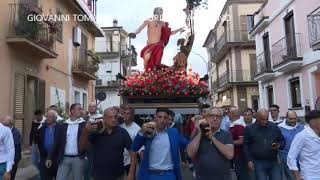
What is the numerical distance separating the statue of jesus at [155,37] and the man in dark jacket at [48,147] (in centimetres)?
510

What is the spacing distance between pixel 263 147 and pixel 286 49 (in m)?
13.4

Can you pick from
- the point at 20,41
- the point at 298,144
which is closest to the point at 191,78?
the point at 20,41

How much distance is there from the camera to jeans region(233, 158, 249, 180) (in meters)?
6.88

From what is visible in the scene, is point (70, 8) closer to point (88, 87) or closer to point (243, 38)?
point (88, 87)

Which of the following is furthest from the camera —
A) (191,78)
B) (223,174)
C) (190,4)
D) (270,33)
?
(270,33)

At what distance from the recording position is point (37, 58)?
14555 mm

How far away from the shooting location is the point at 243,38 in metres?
35.7

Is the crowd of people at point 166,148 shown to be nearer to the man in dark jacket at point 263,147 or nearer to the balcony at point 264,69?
the man in dark jacket at point 263,147

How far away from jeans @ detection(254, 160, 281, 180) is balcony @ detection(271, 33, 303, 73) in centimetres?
1184

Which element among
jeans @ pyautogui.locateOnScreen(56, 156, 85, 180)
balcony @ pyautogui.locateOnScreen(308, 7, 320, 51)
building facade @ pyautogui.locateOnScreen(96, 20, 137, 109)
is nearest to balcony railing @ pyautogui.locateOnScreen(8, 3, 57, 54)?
jeans @ pyautogui.locateOnScreen(56, 156, 85, 180)

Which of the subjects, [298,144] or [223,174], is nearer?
[223,174]

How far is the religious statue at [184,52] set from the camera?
1165 centimetres

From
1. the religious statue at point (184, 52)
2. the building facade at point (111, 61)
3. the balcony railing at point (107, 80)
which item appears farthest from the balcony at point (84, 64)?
the balcony railing at point (107, 80)

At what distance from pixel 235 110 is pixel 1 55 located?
7688mm
